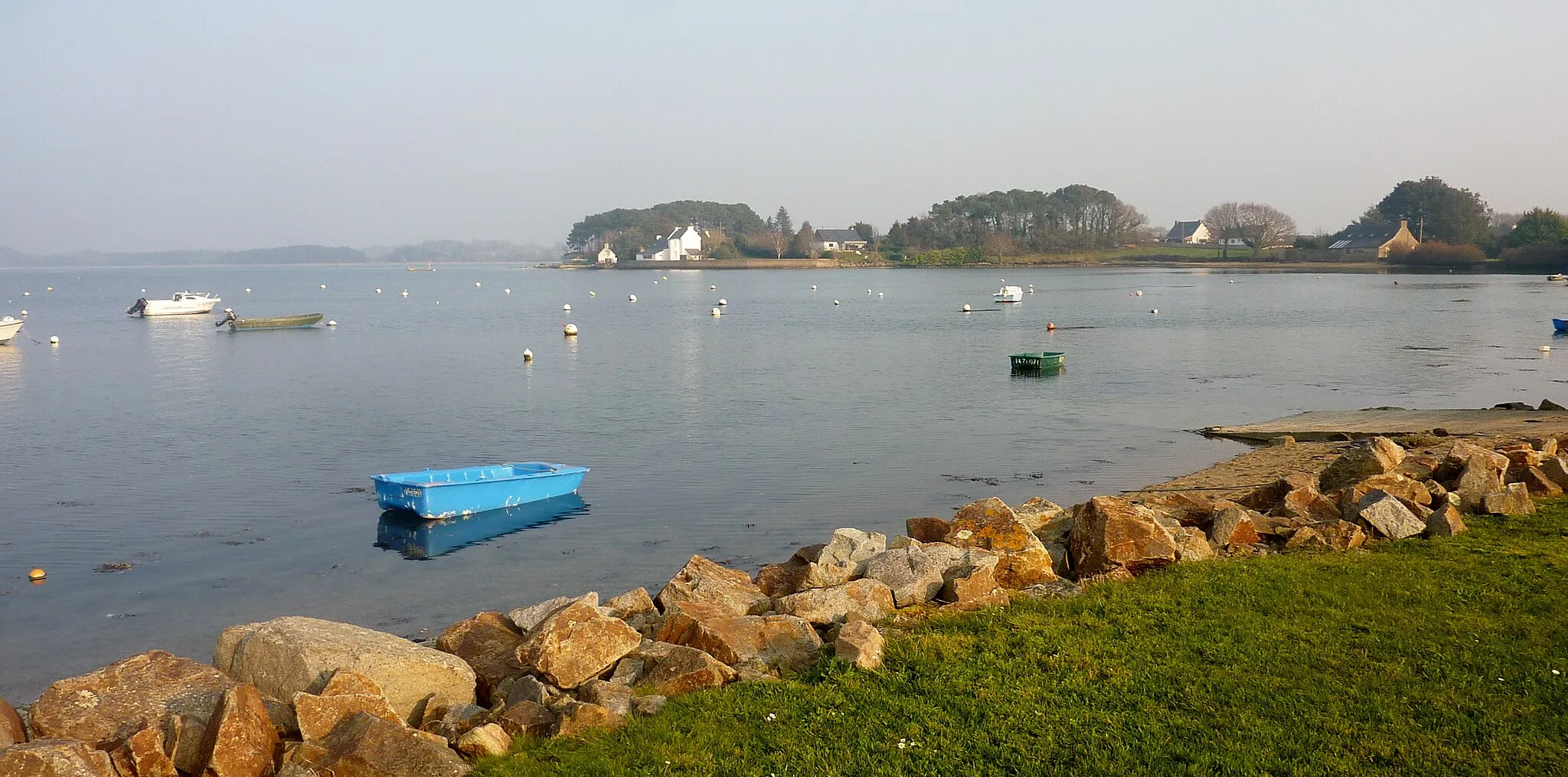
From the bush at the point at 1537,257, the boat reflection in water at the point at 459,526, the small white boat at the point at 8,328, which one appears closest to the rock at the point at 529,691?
the boat reflection in water at the point at 459,526

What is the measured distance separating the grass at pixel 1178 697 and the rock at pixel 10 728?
3.53m

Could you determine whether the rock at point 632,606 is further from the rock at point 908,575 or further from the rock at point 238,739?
the rock at point 238,739

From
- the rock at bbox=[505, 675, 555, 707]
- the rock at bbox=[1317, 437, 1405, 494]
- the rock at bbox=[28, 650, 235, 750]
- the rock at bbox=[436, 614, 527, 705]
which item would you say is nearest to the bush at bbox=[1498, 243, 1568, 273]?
the rock at bbox=[1317, 437, 1405, 494]

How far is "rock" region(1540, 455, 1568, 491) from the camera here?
14.9 metres

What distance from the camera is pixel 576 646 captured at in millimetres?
9883

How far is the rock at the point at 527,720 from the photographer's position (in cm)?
852

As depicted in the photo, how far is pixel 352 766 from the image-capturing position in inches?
304

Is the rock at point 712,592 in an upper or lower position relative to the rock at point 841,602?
lower

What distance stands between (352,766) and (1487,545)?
1125cm

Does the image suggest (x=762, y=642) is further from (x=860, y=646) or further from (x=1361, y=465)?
(x=1361, y=465)

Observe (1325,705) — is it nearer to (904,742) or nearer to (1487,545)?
(904,742)

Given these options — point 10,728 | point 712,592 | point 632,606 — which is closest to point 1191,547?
point 712,592

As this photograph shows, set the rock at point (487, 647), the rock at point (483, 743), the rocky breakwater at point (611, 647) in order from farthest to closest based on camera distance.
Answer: the rock at point (487, 647), the rock at point (483, 743), the rocky breakwater at point (611, 647)

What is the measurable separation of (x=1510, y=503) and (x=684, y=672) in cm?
1043
